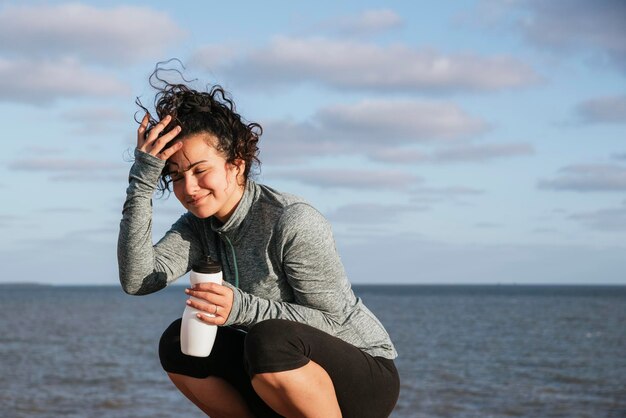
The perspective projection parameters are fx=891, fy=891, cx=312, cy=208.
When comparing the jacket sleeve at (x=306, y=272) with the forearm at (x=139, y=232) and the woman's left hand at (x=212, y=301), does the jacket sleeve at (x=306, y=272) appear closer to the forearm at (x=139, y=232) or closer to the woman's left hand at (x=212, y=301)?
the woman's left hand at (x=212, y=301)

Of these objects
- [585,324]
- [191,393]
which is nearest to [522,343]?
[585,324]

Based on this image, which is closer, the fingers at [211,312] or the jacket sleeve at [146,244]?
the fingers at [211,312]

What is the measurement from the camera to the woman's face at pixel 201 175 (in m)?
3.82

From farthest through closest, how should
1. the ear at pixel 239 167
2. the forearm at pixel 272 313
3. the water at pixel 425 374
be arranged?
the water at pixel 425 374 < the ear at pixel 239 167 < the forearm at pixel 272 313

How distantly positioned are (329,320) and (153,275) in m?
0.84

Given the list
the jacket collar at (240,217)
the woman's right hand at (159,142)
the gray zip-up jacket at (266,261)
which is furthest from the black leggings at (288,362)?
the woman's right hand at (159,142)

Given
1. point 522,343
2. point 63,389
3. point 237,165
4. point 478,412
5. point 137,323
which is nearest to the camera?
point 237,165

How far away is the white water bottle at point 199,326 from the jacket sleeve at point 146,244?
0.34 metres

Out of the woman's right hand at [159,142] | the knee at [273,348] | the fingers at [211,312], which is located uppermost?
the woman's right hand at [159,142]

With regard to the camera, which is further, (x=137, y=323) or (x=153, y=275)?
(x=137, y=323)

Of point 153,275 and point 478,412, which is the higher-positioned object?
point 153,275

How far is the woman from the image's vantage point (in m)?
3.63

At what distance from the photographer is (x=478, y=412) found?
15570 millimetres

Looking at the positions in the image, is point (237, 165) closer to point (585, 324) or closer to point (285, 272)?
point (285, 272)
